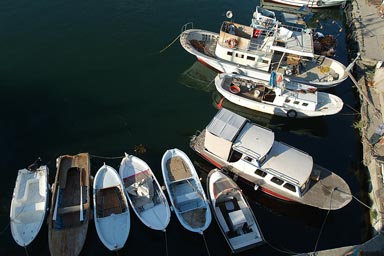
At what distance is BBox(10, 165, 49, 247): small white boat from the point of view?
2052 centimetres

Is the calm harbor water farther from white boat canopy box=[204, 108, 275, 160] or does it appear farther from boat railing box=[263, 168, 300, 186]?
white boat canopy box=[204, 108, 275, 160]

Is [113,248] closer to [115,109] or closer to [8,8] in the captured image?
[115,109]

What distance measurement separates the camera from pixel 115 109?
3128cm

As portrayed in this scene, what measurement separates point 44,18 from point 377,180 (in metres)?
45.6

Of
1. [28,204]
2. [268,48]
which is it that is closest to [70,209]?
[28,204]

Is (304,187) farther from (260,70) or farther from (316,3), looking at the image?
(316,3)

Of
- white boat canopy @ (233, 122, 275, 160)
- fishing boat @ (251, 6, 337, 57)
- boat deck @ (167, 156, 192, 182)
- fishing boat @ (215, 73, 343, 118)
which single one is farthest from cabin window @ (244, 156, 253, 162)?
fishing boat @ (251, 6, 337, 57)

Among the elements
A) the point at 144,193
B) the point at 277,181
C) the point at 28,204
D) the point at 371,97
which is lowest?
the point at 28,204

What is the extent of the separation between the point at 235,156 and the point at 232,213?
492 centimetres

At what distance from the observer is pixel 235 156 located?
25.2m

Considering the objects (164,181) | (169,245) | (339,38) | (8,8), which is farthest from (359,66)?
(8,8)

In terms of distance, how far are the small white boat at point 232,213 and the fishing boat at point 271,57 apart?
606 inches

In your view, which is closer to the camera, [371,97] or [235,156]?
[235,156]

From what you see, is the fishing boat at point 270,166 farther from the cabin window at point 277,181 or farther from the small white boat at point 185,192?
the small white boat at point 185,192
